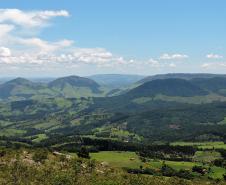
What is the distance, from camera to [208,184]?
172m

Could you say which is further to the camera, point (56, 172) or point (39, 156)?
point (39, 156)

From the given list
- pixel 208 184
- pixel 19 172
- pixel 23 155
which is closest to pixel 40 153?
pixel 23 155

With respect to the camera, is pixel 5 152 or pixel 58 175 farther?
pixel 5 152

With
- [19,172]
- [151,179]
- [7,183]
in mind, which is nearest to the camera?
[7,183]

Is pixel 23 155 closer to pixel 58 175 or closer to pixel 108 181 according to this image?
Result: pixel 58 175

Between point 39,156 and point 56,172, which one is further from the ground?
point 39,156

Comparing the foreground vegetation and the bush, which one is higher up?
the bush

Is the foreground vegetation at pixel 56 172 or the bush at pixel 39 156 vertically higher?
the bush at pixel 39 156

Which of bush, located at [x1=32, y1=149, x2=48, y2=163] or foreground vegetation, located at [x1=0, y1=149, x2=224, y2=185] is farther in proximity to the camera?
bush, located at [x1=32, y1=149, x2=48, y2=163]

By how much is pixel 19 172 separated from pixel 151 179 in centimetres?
5544

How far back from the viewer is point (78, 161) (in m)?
174

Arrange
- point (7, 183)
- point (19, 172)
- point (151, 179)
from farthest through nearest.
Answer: point (151, 179) → point (19, 172) → point (7, 183)

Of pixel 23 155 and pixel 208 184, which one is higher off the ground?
pixel 23 155

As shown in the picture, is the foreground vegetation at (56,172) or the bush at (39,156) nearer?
the foreground vegetation at (56,172)
